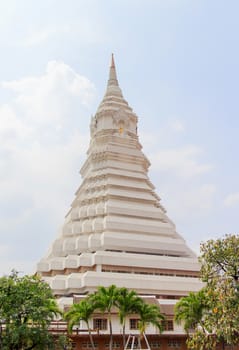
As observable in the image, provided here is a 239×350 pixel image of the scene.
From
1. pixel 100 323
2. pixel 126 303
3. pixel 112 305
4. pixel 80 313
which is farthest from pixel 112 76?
pixel 80 313

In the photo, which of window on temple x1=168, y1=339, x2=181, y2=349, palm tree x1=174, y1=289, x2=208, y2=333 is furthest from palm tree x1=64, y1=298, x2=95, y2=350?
window on temple x1=168, y1=339, x2=181, y2=349

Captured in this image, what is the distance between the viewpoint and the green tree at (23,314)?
91.4ft

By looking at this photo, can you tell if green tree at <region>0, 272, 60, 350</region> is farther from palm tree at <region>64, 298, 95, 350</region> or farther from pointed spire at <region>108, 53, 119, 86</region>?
pointed spire at <region>108, 53, 119, 86</region>

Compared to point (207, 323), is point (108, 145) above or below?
above

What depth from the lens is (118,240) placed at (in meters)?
56.4

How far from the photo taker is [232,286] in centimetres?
2584

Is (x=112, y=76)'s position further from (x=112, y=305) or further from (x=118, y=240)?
(x=112, y=305)

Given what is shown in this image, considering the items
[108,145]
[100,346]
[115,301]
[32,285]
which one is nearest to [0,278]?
[32,285]

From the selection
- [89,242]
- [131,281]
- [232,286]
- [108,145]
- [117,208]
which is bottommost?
[232,286]

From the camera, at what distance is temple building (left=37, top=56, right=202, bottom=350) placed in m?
50.8

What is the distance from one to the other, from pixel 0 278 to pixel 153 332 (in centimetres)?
2318

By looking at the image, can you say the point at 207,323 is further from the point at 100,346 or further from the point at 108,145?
the point at 108,145

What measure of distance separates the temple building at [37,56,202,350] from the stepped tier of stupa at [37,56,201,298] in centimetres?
9

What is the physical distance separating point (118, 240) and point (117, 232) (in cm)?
185
